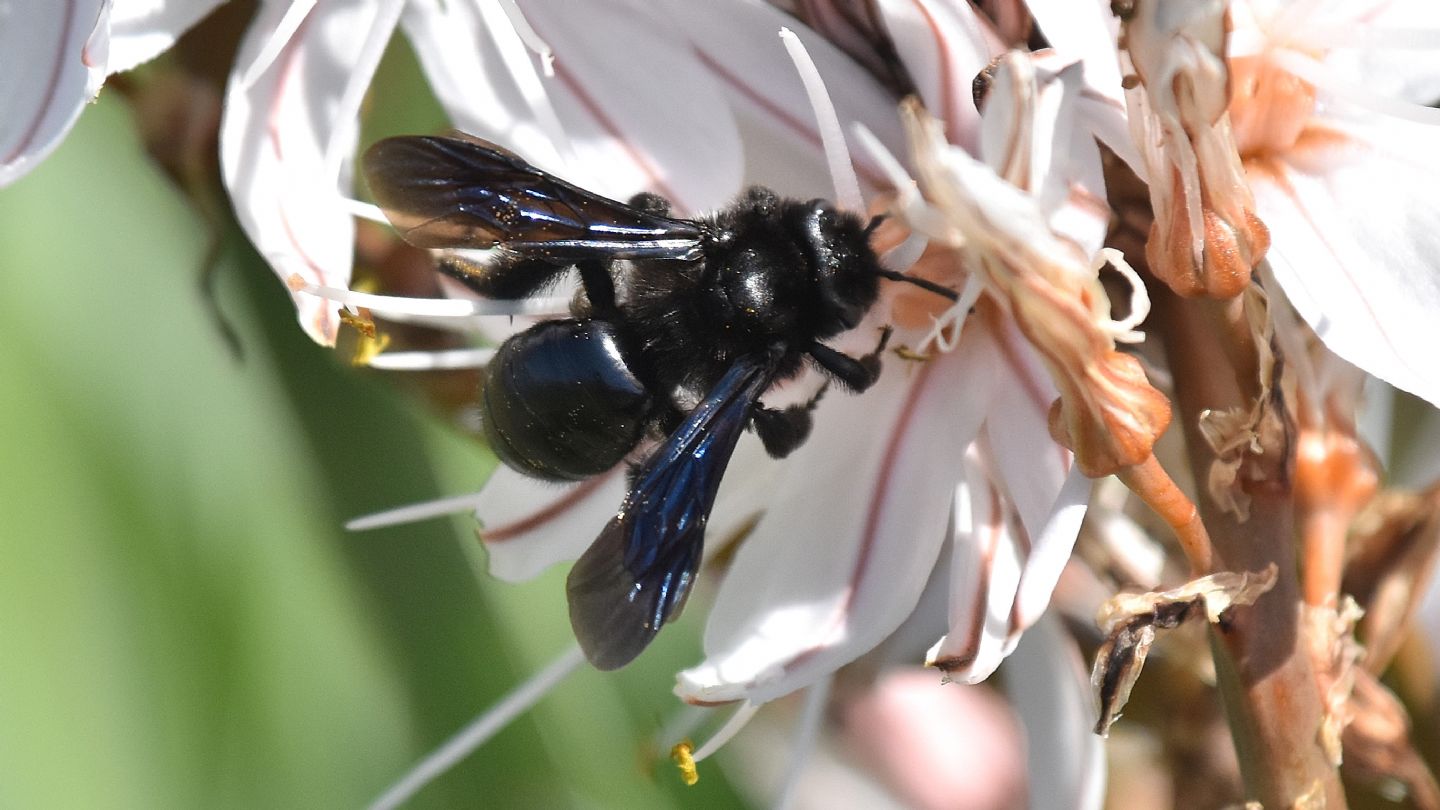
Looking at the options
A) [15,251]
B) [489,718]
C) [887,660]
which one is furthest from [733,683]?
[15,251]

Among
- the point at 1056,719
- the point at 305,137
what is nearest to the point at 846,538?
the point at 1056,719

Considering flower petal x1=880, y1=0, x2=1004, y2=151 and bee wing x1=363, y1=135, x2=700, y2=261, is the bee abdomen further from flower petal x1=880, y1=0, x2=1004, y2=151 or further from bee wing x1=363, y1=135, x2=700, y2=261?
flower petal x1=880, y1=0, x2=1004, y2=151

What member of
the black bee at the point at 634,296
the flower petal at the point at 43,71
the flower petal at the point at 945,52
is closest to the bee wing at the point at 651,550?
the black bee at the point at 634,296

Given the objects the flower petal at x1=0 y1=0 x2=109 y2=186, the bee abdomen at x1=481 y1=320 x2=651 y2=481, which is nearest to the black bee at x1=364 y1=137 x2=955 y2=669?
the bee abdomen at x1=481 y1=320 x2=651 y2=481

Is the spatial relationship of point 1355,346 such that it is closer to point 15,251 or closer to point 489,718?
point 489,718

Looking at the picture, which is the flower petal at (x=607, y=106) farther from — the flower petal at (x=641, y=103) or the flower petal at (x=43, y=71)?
the flower petal at (x=43, y=71)

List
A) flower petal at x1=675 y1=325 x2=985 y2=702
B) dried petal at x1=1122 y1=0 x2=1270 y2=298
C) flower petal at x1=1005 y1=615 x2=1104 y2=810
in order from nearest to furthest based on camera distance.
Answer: dried petal at x1=1122 y1=0 x2=1270 y2=298, flower petal at x1=675 y1=325 x2=985 y2=702, flower petal at x1=1005 y1=615 x2=1104 y2=810

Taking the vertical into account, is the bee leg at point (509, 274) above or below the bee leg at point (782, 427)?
above
